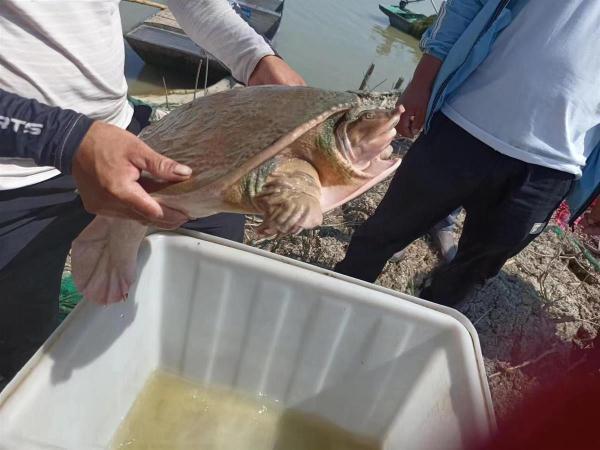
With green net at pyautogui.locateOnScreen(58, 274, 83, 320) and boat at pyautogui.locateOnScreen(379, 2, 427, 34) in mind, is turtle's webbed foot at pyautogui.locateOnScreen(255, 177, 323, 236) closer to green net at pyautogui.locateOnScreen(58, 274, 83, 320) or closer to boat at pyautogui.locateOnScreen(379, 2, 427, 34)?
green net at pyautogui.locateOnScreen(58, 274, 83, 320)

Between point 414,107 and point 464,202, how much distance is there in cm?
41

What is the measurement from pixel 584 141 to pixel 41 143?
160 centimetres

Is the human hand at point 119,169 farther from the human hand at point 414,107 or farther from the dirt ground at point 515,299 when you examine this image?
the dirt ground at point 515,299

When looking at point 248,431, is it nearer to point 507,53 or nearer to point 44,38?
point 44,38

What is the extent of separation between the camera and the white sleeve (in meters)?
1.31

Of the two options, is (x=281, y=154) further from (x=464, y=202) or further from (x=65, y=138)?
(x=464, y=202)

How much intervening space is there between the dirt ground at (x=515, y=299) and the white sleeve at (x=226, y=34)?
3.29 feet

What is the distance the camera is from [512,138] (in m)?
1.62

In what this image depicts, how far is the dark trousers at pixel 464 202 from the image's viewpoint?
1.68m

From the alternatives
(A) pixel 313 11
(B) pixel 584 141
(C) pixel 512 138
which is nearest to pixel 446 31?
(C) pixel 512 138

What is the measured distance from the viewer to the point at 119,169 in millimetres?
853

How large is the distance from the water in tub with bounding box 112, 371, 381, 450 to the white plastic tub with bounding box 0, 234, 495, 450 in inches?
1.4

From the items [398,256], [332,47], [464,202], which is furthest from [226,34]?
[332,47]

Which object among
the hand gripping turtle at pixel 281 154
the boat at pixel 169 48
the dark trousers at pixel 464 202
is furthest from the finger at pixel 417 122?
the boat at pixel 169 48
